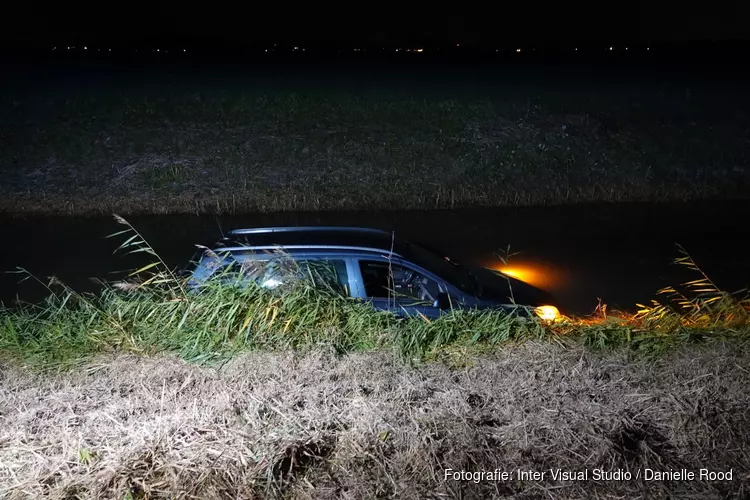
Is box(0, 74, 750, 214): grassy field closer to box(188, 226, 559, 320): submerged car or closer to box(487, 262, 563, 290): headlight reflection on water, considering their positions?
box(487, 262, 563, 290): headlight reflection on water

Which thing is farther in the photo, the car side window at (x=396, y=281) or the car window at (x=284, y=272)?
the car side window at (x=396, y=281)

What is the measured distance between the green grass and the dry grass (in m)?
0.38

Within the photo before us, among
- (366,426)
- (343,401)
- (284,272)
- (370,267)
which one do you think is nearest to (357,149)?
(370,267)

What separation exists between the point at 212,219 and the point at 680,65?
968 inches

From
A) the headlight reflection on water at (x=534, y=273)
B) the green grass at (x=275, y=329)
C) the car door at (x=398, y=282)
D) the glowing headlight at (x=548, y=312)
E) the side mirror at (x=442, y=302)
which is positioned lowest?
the headlight reflection on water at (x=534, y=273)

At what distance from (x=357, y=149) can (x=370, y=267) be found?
1319cm

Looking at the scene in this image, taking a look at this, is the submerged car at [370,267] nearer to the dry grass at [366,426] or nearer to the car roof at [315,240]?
the car roof at [315,240]

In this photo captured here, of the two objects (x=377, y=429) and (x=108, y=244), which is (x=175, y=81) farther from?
(x=377, y=429)

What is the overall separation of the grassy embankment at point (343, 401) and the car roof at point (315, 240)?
6.67ft

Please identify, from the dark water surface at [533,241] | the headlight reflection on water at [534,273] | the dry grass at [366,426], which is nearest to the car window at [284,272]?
the dry grass at [366,426]

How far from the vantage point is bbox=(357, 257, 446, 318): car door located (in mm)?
7675

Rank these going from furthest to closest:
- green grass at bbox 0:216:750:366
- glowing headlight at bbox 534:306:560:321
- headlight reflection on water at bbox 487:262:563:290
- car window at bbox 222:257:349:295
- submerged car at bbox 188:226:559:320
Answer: headlight reflection on water at bbox 487:262:563:290 < glowing headlight at bbox 534:306:560:321 < submerged car at bbox 188:226:559:320 < car window at bbox 222:257:349:295 < green grass at bbox 0:216:750:366

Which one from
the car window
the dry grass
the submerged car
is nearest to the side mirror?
the submerged car

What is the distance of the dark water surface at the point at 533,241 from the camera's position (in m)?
11.9
